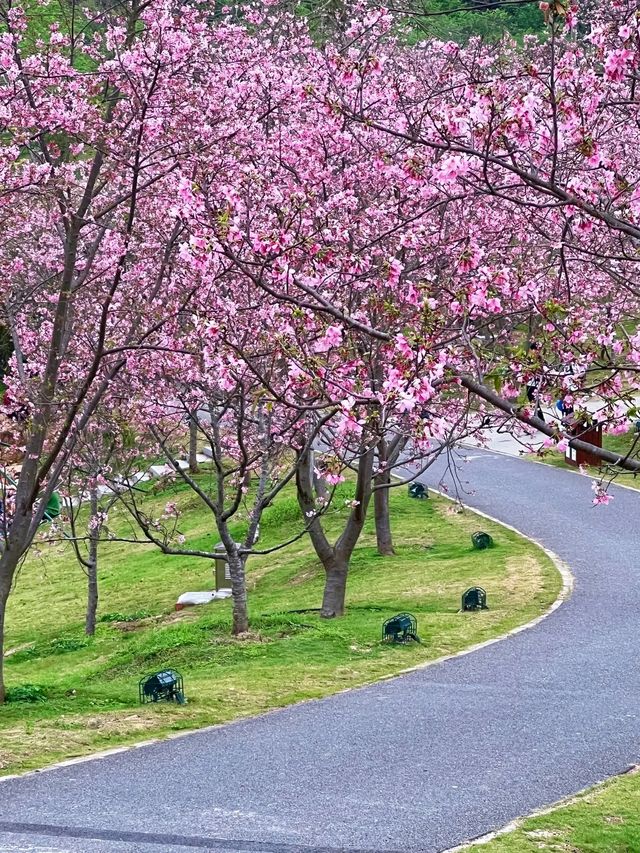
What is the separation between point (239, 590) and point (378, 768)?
6.20m

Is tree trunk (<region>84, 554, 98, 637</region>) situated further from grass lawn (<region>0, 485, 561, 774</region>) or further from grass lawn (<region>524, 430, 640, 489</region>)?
grass lawn (<region>524, 430, 640, 489</region>)

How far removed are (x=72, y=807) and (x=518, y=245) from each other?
11.3 m

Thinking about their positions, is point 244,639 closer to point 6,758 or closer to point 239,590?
point 239,590

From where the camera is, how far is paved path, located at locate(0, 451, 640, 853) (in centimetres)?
764

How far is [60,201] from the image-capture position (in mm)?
10539

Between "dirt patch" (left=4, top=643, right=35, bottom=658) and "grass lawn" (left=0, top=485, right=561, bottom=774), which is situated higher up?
"grass lawn" (left=0, top=485, right=561, bottom=774)

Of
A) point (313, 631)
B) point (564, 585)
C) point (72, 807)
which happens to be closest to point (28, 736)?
point (72, 807)

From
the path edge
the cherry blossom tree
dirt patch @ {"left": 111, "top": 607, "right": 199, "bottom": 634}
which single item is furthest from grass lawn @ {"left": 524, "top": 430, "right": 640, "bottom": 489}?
the cherry blossom tree

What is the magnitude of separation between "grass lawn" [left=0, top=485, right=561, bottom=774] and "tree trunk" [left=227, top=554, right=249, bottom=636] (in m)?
0.25

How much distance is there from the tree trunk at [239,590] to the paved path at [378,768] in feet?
10.8

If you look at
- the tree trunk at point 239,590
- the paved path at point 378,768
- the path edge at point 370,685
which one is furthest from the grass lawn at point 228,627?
the paved path at point 378,768

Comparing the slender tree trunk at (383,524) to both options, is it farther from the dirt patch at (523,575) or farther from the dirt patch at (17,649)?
the dirt patch at (17,649)

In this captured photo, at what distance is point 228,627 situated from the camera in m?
16.3

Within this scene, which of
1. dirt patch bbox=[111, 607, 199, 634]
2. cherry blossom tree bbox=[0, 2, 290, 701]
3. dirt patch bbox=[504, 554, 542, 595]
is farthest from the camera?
dirt patch bbox=[111, 607, 199, 634]
